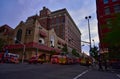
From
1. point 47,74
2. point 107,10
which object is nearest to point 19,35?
point 107,10

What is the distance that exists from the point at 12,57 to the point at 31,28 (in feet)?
57.1

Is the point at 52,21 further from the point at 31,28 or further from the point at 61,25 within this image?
the point at 31,28

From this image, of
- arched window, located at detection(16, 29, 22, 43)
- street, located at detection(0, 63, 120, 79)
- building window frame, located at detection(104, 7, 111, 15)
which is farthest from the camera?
arched window, located at detection(16, 29, 22, 43)

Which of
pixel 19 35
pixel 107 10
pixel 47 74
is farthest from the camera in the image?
pixel 19 35

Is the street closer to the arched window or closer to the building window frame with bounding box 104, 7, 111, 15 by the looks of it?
the building window frame with bounding box 104, 7, 111, 15

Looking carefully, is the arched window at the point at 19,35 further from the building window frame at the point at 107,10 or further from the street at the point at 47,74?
the street at the point at 47,74

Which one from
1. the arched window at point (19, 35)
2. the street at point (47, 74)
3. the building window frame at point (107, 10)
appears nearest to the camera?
the street at point (47, 74)

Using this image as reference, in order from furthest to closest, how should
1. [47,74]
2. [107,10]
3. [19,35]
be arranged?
[19,35], [107,10], [47,74]

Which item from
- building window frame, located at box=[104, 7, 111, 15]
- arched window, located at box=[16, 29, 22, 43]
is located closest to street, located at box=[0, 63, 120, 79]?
building window frame, located at box=[104, 7, 111, 15]

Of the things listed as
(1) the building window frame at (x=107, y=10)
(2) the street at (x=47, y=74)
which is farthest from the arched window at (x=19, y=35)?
(2) the street at (x=47, y=74)

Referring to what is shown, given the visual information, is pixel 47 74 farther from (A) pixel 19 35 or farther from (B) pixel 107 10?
(A) pixel 19 35

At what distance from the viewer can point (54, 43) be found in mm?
65250

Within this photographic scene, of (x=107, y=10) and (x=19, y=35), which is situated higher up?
(x=107, y=10)

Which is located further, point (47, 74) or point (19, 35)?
point (19, 35)
